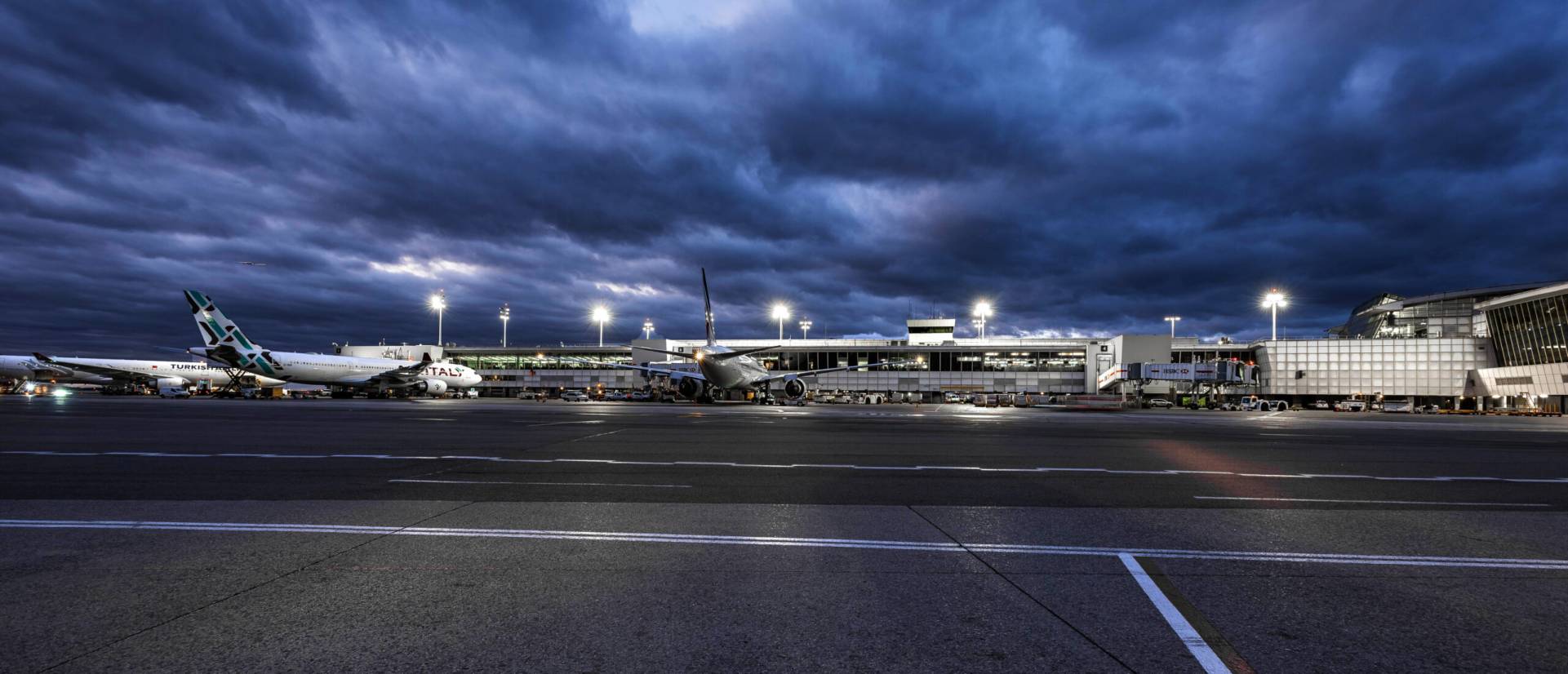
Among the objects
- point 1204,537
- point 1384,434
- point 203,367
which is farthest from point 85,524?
point 203,367

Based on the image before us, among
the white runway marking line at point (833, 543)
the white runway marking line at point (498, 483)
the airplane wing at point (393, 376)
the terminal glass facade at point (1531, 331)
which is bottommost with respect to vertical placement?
the white runway marking line at point (498, 483)

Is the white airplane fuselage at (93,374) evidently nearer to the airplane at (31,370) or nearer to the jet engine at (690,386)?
the airplane at (31,370)

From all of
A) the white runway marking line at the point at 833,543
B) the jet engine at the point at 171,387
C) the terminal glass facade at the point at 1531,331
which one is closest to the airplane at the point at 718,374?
the white runway marking line at the point at 833,543

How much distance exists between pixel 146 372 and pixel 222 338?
25281 millimetres

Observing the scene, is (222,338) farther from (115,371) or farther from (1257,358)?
(1257,358)

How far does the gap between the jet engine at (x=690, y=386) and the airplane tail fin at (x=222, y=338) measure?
36260 mm

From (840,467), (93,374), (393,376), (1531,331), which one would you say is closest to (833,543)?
(840,467)

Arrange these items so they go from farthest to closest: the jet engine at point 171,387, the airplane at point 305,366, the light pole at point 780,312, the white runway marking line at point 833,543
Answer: the light pole at point 780,312
the jet engine at point 171,387
the airplane at point 305,366
the white runway marking line at point 833,543

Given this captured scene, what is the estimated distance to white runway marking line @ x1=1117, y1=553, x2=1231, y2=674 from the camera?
4113mm

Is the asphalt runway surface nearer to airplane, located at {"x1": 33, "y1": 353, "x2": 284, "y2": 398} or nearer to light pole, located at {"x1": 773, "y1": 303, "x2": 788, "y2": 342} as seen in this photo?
airplane, located at {"x1": 33, "y1": 353, "x2": 284, "y2": 398}

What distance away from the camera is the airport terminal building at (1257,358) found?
82.7 metres

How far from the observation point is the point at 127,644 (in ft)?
14.0

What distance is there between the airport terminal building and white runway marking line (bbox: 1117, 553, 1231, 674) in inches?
3106

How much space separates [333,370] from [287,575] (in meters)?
72.1
